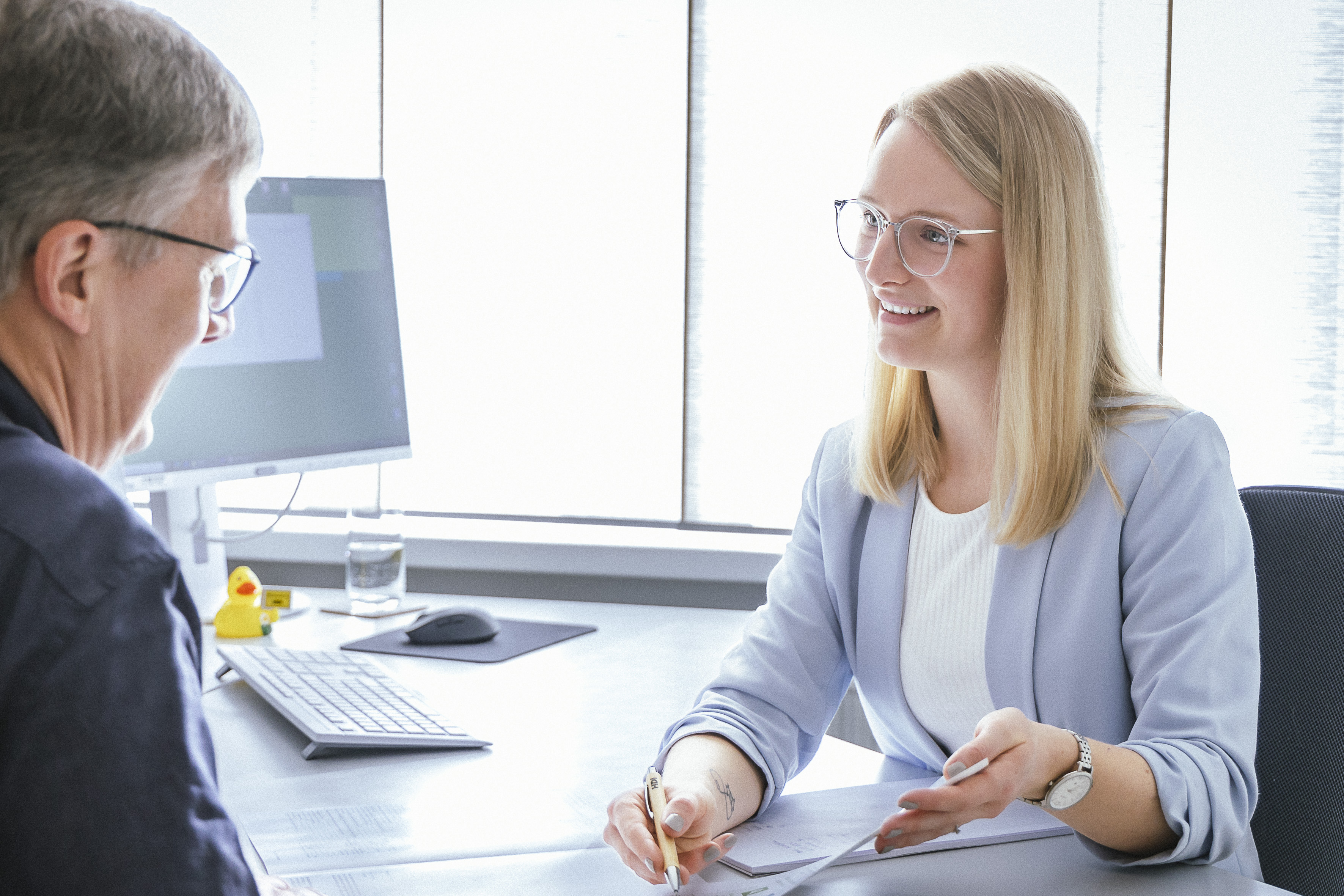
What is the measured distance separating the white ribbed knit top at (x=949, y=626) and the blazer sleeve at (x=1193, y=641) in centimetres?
17

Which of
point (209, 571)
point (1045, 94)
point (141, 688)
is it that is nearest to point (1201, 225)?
point (1045, 94)

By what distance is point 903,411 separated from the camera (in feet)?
5.22

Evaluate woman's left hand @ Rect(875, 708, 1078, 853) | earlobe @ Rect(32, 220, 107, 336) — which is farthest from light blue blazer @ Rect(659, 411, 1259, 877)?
earlobe @ Rect(32, 220, 107, 336)

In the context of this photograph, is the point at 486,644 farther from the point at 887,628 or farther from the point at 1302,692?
the point at 1302,692

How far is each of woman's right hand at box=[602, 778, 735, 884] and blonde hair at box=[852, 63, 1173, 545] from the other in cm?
49

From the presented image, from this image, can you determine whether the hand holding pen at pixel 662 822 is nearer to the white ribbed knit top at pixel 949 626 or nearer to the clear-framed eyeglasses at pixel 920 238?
the white ribbed knit top at pixel 949 626

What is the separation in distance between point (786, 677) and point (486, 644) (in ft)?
2.17

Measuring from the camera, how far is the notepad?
1.06 m

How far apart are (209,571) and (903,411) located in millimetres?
1245

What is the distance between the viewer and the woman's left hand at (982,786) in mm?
1005

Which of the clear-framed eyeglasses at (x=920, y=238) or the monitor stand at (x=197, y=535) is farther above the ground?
the clear-framed eyeglasses at (x=920, y=238)

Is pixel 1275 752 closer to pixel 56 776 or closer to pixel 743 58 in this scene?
pixel 56 776

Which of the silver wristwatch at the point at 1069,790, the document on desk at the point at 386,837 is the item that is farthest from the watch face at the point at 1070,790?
the document on desk at the point at 386,837

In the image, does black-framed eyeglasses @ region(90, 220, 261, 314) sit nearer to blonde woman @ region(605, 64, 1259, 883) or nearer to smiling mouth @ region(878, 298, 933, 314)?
blonde woman @ region(605, 64, 1259, 883)
